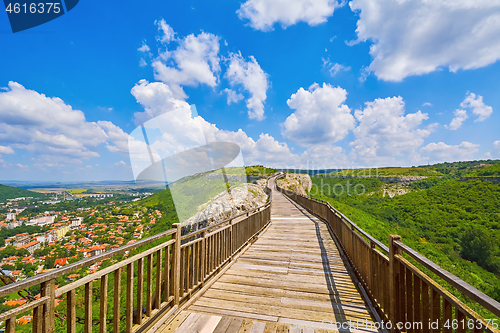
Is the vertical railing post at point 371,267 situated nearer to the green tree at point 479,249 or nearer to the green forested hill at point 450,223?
the green forested hill at point 450,223

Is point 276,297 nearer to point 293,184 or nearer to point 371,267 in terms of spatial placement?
point 371,267

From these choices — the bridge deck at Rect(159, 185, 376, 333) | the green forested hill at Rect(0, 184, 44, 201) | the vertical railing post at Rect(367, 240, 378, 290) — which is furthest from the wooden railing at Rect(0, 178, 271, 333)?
the green forested hill at Rect(0, 184, 44, 201)

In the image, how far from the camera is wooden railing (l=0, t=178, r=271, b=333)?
1.54 metres

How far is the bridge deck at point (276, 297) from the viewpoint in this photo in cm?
292

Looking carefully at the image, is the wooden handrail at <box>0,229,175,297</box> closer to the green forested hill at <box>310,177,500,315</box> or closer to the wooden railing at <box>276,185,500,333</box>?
the wooden railing at <box>276,185,500,333</box>

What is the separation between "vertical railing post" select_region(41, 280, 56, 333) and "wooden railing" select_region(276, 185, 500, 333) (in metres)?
2.72

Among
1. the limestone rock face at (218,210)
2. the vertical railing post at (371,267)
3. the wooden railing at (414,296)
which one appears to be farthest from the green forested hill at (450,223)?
the wooden railing at (414,296)

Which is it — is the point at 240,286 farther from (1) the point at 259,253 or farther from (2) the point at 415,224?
(2) the point at 415,224

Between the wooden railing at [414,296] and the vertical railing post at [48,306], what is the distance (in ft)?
8.93

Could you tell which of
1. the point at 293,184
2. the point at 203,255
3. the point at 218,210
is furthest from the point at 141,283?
the point at 293,184

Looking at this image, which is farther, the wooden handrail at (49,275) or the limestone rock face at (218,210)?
the limestone rock face at (218,210)

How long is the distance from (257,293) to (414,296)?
8.15 ft

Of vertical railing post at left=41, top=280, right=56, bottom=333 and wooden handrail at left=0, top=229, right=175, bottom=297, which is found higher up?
wooden handrail at left=0, top=229, right=175, bottom=297

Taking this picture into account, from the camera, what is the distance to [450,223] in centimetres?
5547
